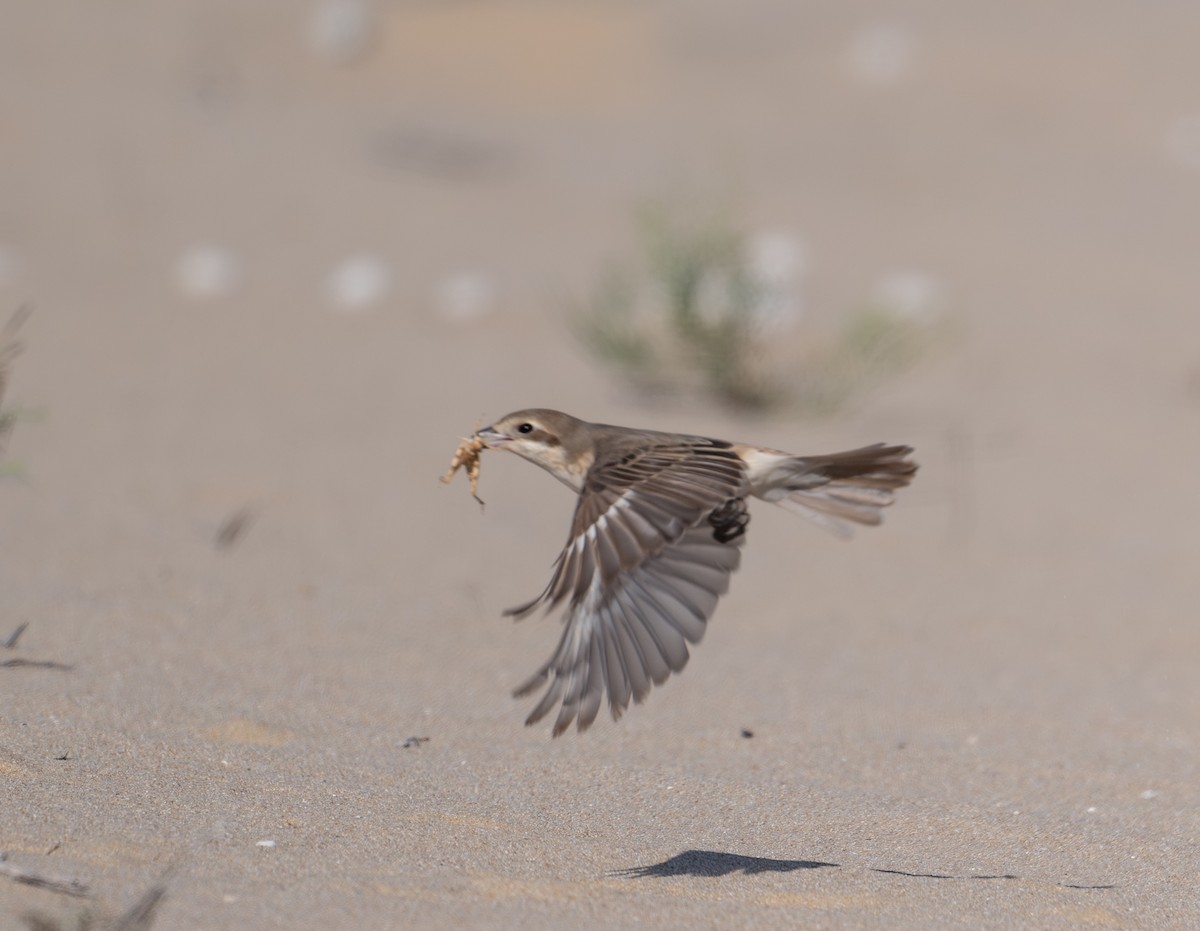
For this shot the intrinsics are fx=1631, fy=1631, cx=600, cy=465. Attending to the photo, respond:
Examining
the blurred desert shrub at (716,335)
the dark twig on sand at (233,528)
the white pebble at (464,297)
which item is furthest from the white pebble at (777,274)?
the dark twig on sand at (233,528)

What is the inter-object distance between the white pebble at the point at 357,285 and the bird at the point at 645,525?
270 inches

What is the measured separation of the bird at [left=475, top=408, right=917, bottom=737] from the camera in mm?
3852

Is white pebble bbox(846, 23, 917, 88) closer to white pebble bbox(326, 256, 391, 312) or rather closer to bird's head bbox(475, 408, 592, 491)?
white pebble bbox(326, 256, 391, 312)

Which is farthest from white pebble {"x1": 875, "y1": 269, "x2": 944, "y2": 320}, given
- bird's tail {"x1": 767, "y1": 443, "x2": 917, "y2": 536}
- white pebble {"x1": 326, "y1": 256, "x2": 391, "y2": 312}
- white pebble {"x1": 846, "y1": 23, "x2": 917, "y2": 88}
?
white pebble {"x1": 846, "y1": 23, "x2": 917, "y2": 88}

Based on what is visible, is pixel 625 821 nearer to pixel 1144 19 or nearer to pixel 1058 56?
pixel 1058 56

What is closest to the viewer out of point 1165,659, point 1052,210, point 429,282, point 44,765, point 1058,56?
point 44,765

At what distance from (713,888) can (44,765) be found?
1743 millimetres

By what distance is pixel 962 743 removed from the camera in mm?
5344

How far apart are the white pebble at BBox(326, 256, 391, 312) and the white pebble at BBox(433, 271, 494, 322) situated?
421mm

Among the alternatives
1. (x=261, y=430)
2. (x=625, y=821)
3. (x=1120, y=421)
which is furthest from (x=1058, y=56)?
(x=625, y=821)

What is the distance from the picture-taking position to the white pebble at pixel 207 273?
11.3 m

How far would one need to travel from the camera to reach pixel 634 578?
4.20 m

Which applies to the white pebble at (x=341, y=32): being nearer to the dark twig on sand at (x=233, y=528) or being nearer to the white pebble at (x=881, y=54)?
the white pebble at (x=881, y=54)

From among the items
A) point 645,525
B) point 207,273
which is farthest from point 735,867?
point 207,273
